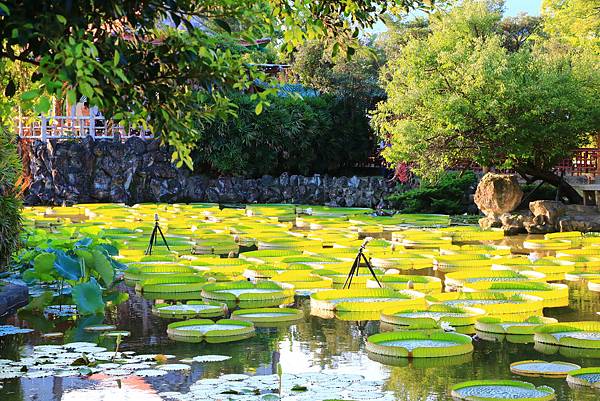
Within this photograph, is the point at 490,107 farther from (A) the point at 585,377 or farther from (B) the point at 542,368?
(A) the point at 585,377

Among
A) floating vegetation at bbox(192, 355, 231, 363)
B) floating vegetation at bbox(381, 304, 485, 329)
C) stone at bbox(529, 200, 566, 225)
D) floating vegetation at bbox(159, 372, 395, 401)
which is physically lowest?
floating vegetation at bbox(159, 372, 395, 401)

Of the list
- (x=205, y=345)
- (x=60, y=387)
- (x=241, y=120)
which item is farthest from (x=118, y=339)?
(x=241, y=120)

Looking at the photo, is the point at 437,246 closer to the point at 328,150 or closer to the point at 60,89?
the point at 60,89

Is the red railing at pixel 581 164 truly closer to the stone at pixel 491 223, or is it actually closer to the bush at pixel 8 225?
the stone at pixel 491 223

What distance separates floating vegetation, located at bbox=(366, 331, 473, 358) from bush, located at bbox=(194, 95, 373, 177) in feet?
69.3

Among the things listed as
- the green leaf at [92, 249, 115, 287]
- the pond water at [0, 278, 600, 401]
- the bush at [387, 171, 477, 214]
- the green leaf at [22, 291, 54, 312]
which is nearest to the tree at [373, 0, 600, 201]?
the bush at [387, 171, 477, 214]

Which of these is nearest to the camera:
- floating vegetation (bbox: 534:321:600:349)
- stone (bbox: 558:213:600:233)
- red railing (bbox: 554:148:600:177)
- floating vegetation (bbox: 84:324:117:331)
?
floating vegetation (bbox: 534:321:600:349)

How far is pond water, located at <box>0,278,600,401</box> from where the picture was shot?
6.48 metres

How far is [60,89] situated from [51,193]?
24841 millimetres

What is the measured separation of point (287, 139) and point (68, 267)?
19.8 meters

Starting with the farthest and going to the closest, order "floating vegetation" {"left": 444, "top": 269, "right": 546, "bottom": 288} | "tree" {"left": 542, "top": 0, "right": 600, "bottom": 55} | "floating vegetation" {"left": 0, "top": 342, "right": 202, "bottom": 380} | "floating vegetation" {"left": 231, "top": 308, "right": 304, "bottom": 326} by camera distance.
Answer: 1. "tree" {"left": 542, "top": 0, "right": 600, "bottom": 55}
2. "floating vegetation" {"left": 444, "top": 269, "right": 546, "bottom": 288}
3. "floating vegetation" {"left": 231, "top": 308, "right": 304, "bottom": 326}
4. "floating vegetation" {"left": 0, "top": 342, "right": 202, "bottom": 380}

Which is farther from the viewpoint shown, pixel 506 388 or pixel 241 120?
pixel 241 120

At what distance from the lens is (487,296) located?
994cm

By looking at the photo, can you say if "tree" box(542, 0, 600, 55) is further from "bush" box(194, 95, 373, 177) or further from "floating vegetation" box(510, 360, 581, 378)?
"floating vegetation" box(510, 360, 581, 378)
